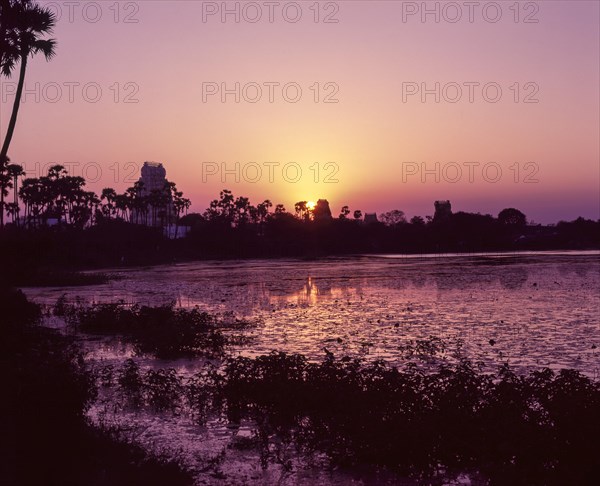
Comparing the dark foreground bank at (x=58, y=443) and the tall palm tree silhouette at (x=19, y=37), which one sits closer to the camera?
the dark foreground bank at (x=58, y=443)

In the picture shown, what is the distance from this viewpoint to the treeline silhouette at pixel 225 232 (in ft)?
346

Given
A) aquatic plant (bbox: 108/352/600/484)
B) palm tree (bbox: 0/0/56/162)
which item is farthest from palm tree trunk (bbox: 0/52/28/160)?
aquatic plant (bbox: 108/352/600/484)

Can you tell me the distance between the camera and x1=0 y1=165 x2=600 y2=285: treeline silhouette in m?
105

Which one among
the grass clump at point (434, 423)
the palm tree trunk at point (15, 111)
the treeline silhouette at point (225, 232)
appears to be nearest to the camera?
the grass clump at point (434, 423)

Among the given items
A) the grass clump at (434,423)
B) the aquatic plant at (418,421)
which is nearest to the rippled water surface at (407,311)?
the aquatic plant at (418,421)

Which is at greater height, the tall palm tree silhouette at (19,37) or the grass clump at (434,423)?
the tall palm tree silhouette at (19,37)

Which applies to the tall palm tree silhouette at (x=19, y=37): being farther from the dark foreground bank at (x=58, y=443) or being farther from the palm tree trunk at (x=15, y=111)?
the dark foreground bank at (x=58, y=443)

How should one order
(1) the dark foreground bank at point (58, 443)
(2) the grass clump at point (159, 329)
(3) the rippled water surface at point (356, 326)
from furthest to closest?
(2) the grass clump at point (159, 329)
(3) the rippled water surface at point (356, 326)
(1) the dark foreground bank at point (58, 443)

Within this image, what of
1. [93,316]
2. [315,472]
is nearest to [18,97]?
[93,316]

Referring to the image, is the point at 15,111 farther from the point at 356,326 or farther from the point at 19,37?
the point at 356,326

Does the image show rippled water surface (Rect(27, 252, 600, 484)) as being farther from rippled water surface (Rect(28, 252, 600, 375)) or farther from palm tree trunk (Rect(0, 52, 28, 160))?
palm tree trunk (Rect(0, 52, 28, 160))

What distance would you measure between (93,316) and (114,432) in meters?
17.3

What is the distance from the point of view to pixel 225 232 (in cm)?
14188

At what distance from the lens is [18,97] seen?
1282 inches
